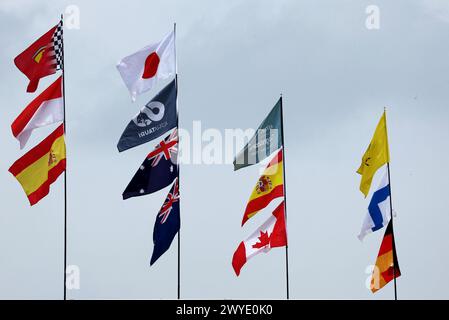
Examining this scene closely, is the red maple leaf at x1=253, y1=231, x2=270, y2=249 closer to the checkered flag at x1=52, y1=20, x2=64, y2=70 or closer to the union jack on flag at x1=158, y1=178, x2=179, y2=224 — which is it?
the union jack on flag at x1=158, y1=178, x2=179, y2=224

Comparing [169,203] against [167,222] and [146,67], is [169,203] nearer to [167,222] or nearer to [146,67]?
[167,222]

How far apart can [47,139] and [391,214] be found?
1306 cm

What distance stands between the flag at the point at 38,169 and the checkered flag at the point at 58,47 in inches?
105

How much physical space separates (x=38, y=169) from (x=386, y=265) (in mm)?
13317

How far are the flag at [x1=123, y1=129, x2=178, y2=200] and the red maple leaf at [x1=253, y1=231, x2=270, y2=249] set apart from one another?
367 centimetres

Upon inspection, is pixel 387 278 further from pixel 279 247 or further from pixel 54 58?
pixel 54 58

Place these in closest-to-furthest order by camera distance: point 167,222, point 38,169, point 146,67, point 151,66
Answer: point 38,169 → point 146,67 → point 151,66 → point 167,222

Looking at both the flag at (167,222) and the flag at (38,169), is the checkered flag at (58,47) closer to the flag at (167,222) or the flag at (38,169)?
the flag at (38,169)

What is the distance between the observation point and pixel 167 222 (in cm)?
3369

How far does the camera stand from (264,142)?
34625 mm

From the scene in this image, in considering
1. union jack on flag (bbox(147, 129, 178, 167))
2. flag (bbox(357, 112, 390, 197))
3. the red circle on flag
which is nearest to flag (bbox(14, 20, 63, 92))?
the red circle on flag

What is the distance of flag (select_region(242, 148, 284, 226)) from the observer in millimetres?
34062

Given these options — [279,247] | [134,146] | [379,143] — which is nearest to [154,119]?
[134,146]

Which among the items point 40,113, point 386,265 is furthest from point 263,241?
point 40,113
